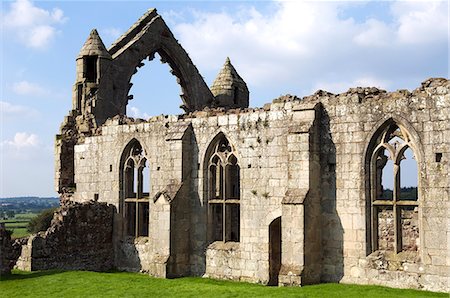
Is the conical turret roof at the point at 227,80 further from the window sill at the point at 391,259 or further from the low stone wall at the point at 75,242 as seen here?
the window sill at the point at 391,259

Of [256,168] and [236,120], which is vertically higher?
[236,120]

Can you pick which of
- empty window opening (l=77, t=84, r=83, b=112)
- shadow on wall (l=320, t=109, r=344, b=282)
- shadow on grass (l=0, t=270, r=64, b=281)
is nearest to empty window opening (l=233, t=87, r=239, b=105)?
empty window opening (l=77, t=84, r=83, b=112)

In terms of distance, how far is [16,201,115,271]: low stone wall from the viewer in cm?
1905

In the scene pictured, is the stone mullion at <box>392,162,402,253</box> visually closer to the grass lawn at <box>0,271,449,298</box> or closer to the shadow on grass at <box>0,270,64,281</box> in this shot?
the grass lawn at <box>0,271,449,298</box>

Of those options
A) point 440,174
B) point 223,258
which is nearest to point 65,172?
point 223,258

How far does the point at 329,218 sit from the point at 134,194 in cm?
869

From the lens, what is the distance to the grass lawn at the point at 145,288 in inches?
547

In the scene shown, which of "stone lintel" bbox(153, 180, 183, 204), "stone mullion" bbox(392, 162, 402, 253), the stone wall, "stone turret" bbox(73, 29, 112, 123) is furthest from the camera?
"stone turret" bbox(73, 29, 112, 123)

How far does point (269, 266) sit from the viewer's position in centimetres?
1664

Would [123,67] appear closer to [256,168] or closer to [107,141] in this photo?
[107,141]

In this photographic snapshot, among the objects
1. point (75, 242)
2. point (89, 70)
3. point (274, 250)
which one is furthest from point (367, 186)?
point (89, 70)

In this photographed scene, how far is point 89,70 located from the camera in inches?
1008

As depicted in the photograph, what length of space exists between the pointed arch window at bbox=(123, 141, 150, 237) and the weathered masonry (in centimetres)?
4

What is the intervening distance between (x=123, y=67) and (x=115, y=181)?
6962 millimetres
